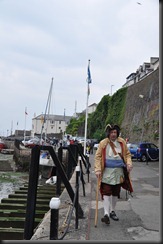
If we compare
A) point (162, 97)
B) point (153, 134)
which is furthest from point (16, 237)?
point (153, 134)

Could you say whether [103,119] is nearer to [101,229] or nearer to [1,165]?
[1,165]

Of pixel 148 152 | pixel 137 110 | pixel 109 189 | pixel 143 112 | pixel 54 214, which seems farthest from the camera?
pixel 137 110

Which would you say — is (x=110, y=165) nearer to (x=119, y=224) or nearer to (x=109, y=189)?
(x=109, y=189)

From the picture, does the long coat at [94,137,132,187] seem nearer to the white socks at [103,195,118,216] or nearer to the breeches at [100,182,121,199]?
the breeches at [100,182,121,199]

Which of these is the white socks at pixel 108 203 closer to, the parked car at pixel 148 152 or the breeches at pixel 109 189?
the breeches at pixel 109 189

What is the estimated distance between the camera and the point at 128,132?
38.5m


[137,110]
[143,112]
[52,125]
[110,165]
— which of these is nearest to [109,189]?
[110,165]

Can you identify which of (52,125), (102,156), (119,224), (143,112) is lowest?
(119,224)

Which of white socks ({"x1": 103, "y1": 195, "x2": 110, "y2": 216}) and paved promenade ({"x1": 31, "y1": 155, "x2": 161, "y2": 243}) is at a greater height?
white socks ({"x1": 103, "y1": 195, "x2": 110, "y2": 216})

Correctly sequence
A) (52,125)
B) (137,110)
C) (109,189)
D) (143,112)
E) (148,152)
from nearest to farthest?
(109,189), (148,152), (143,112), (137,110), (52,125)

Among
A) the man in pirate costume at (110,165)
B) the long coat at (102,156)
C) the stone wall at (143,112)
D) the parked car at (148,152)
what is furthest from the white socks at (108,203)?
the stone wall at (143,112)

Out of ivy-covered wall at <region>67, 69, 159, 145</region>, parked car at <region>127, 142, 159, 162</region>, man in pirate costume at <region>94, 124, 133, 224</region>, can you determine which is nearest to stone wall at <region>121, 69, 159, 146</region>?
ivy-covered wall at <region>67, 69, 159, 145</region>

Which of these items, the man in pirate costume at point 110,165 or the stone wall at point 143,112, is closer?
the man in pirate costume at point 110,165

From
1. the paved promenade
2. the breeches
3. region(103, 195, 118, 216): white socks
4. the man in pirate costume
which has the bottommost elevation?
the paved promenade
